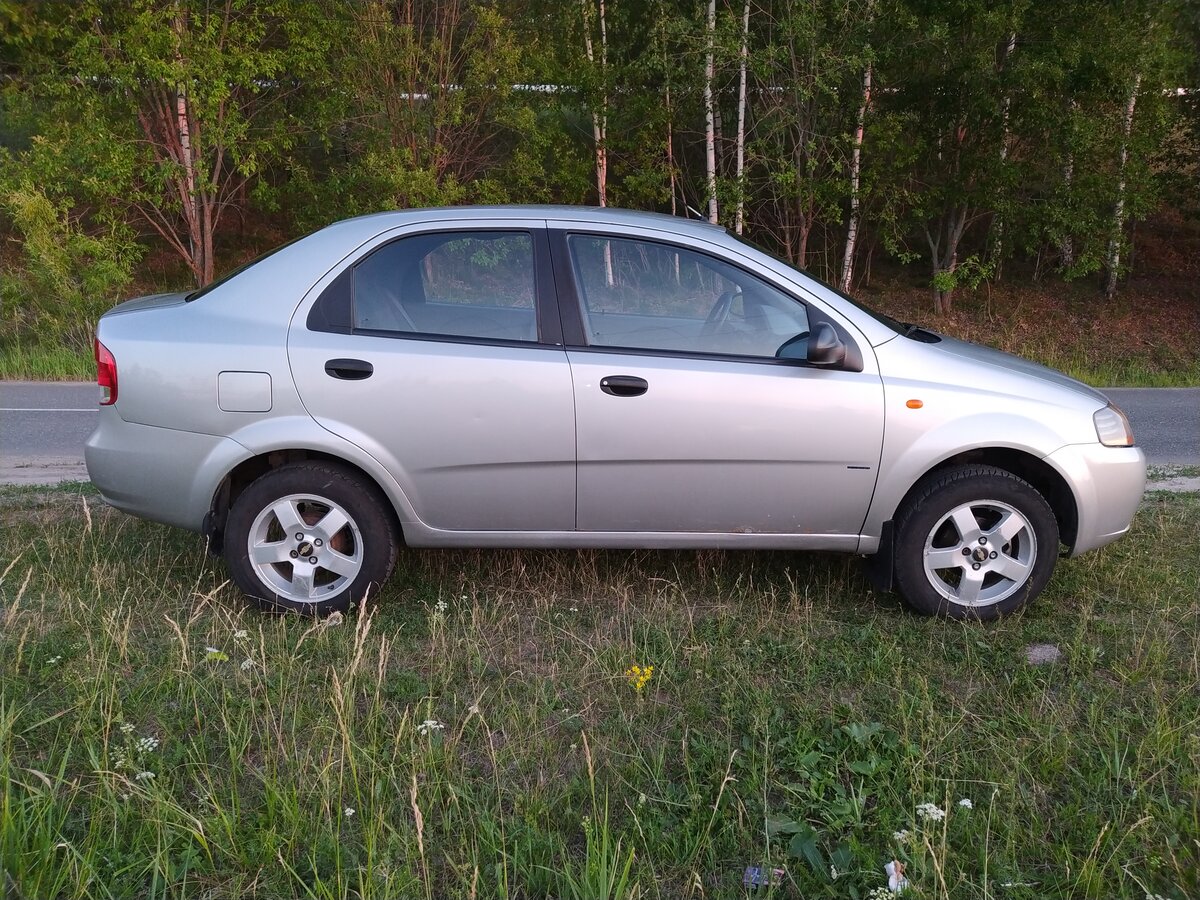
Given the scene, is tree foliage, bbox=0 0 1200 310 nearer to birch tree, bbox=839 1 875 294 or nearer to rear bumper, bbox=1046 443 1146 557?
birch tree, bbox=839 1 875 294

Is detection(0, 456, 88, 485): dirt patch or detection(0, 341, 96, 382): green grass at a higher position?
detection(0, 456, 88, 485): dirt patch

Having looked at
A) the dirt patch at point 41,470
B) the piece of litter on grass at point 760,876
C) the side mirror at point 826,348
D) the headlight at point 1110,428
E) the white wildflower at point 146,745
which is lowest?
the dirt patch at point 41,470

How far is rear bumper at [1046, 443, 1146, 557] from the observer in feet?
14.2

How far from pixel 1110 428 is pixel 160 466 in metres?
4.22

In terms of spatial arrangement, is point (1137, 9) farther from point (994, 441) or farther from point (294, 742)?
point (294, 742)

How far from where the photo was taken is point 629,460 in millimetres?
4246

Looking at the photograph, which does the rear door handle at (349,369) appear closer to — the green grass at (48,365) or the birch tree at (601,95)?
the green grass at (48,365)

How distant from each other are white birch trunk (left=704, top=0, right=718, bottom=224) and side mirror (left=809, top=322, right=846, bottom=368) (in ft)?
30.8

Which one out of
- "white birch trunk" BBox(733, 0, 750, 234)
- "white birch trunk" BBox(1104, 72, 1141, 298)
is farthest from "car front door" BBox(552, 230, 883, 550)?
"white birch trunk" BBox(1104, 72, 1141, 298)

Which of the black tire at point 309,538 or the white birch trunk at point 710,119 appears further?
the white birch trunk at point 710,119

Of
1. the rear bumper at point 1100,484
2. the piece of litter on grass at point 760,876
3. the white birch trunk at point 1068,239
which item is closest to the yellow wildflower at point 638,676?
the piece of litter on grass at point 760,876

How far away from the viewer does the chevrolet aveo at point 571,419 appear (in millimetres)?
4207

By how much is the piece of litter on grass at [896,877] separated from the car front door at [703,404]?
1.92m

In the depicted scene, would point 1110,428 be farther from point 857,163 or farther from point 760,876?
point 857,163
